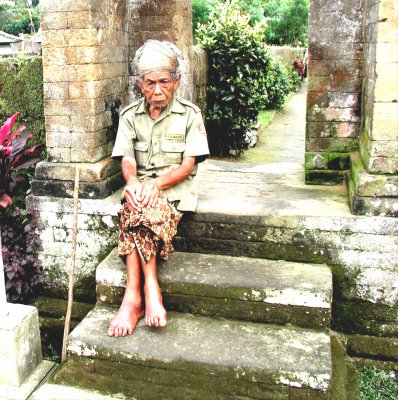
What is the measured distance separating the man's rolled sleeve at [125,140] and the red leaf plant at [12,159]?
0.96 meters

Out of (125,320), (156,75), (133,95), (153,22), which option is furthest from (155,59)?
(125,320)

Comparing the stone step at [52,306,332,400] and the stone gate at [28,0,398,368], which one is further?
the stone gate at [28,0,398,368]

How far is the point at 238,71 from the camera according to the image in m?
7.70

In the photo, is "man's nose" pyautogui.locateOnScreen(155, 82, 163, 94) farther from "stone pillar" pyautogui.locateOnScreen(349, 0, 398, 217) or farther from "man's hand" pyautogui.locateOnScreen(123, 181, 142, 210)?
"stone pillar" pyautogui.locateOnScreen(349, 0, 398, 217)

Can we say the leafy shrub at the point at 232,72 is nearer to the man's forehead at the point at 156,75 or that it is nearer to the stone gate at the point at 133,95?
the stone gate at the point at 133,95

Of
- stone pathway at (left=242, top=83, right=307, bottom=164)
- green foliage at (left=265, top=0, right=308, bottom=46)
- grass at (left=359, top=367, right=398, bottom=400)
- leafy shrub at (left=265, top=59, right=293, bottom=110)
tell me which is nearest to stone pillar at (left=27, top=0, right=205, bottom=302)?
grass at (left=359, top=367, right=398, bottom=400)

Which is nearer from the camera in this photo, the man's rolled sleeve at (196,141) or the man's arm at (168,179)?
the man's arm at (168,179)

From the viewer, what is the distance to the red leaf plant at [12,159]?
13.2ft

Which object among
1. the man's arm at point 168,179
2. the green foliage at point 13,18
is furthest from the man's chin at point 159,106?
the green foliage at point 13,18

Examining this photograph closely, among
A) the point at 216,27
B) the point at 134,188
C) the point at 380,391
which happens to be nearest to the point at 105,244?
the point at 134,188

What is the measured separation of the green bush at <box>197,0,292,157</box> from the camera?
25.2ft

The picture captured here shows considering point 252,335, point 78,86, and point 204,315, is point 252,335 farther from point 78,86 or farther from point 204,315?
point 78,86

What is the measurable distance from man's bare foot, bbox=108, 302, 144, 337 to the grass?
156 centimetres

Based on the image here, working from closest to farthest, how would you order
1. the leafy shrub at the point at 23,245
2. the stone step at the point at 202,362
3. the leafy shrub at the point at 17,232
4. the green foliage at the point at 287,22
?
the stone step at the point at 202,362 → the leafy shrub at the point at 17,232 → the leafy shrub at the point at 23,245 → the green foliage at the point at 287,22
